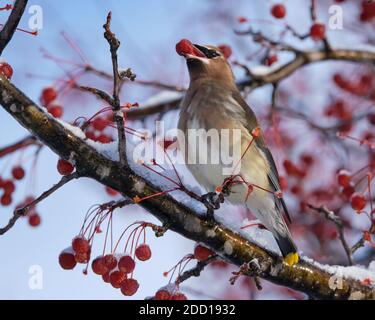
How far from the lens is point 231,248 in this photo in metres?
2.47

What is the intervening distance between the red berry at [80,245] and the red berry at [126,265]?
0.14 metres

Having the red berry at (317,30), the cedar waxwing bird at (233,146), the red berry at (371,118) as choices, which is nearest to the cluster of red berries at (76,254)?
the cedar waxwing bird at (233,146)

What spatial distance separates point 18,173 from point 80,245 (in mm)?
1341

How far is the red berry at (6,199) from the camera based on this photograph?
11.4 feet

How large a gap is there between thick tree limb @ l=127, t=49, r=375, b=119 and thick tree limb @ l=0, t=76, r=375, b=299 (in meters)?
2.07

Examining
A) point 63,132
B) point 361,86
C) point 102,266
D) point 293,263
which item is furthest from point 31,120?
point 361,86

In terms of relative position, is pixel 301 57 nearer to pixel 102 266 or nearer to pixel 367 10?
pixel 367 10

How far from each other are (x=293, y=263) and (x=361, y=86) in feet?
9.34

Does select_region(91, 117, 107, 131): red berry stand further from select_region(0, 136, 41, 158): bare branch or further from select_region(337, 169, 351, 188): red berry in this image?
select_region(337, 169, 351, 188): red berry

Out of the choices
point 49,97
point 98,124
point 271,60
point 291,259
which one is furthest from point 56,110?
point 271,60

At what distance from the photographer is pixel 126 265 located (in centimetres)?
241

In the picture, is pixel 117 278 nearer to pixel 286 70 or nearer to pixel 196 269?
pixel 196 269

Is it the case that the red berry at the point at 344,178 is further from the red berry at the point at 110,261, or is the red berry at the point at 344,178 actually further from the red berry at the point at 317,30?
the red berry at the point at 110,261

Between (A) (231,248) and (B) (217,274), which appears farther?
(B) (217,274)
